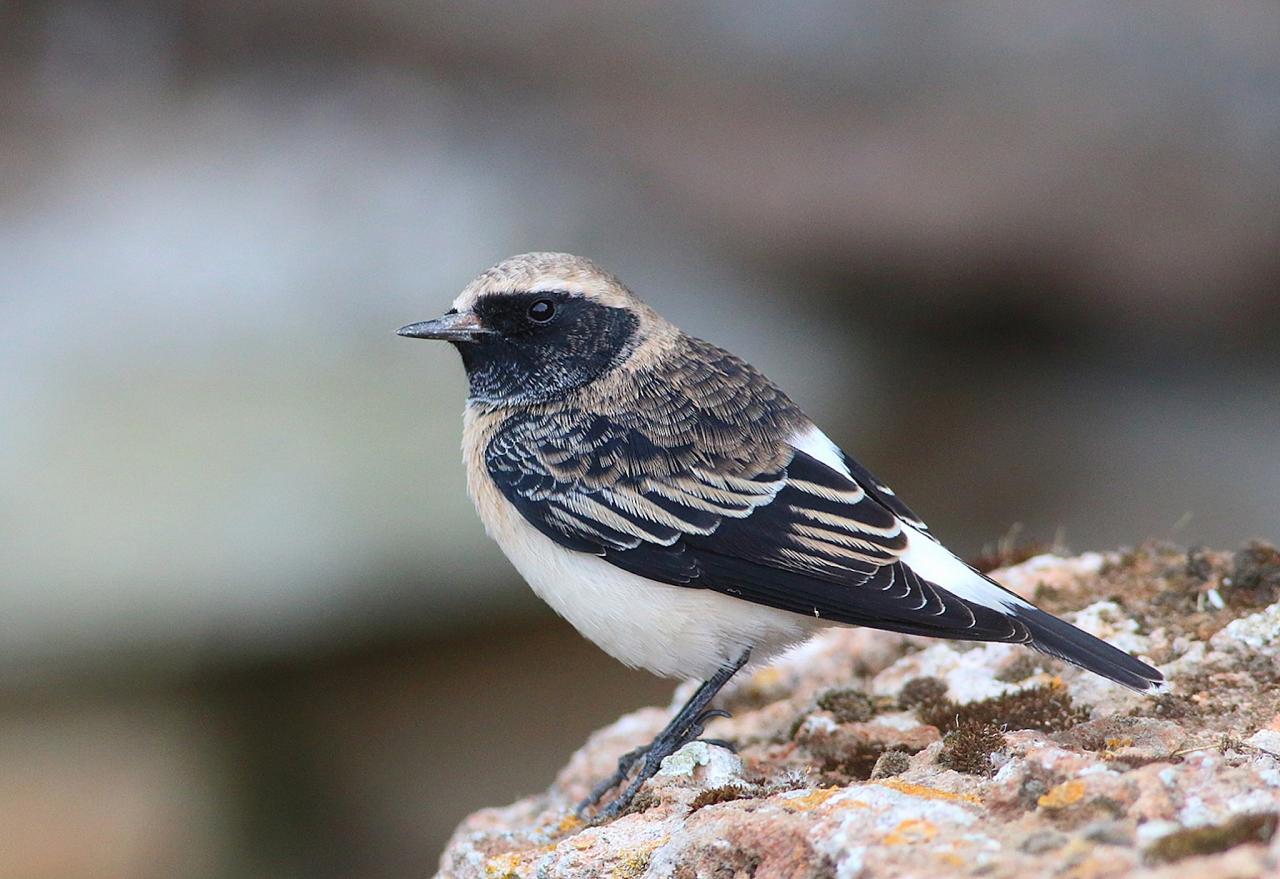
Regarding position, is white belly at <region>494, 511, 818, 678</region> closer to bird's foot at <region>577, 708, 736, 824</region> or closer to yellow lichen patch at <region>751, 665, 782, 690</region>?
bird's foot at <region>577, 708, 736, 824</region>

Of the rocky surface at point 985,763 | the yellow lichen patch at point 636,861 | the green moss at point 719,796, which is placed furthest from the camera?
the green moss at point 719,796

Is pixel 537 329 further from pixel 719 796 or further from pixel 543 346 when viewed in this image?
pixel 719 796

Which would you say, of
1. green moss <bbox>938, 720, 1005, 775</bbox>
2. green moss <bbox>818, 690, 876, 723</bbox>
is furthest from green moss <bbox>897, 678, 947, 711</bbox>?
green moss <bbox>938, 720, 1005, 775</bbox>

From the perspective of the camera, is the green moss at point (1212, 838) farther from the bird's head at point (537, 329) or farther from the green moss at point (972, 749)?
the bird's head at point (537, 329)

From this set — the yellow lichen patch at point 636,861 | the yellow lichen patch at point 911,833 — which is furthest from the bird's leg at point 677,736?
the yellow lichen patch at point 911,833

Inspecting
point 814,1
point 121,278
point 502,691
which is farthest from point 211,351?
point 814,1

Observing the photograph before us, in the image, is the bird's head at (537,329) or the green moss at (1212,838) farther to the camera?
the bird's head at (537,329)
